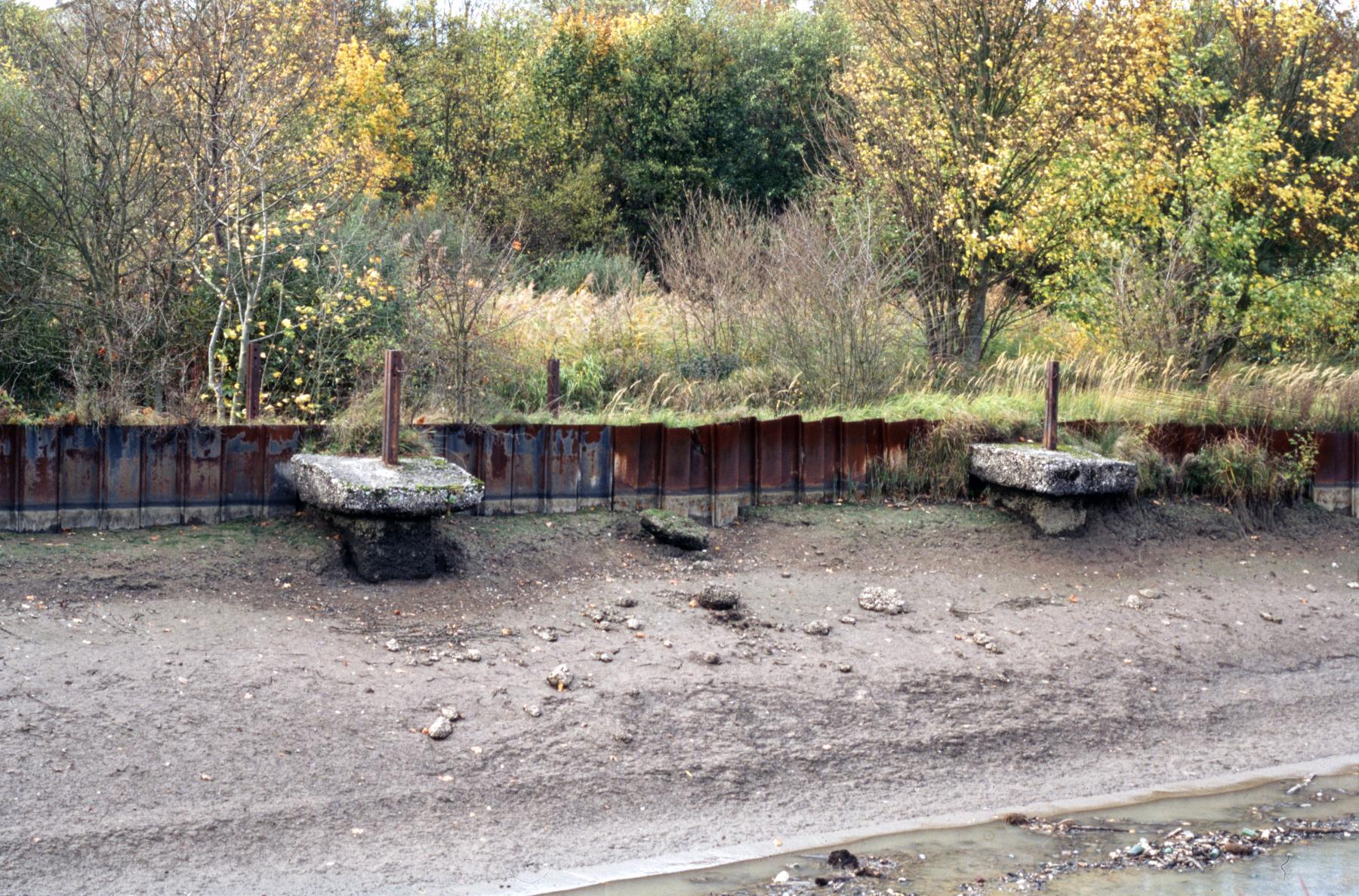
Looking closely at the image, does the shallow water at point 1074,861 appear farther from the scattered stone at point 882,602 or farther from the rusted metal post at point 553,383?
the rusted metal post at point 553,383

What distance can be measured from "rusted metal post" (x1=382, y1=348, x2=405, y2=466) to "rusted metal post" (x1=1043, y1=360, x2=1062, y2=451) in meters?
4.82

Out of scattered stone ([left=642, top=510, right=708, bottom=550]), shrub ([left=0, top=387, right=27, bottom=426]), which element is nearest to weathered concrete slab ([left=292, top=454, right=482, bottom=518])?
scattered stone ([left=642, top=510, right=708, bottom=550])

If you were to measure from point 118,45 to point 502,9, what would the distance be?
18722mm

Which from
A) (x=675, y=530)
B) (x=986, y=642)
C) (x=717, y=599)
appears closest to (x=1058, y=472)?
(x=986, y=642)

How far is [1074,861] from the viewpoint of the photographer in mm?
5957

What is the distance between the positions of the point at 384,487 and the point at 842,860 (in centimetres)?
333

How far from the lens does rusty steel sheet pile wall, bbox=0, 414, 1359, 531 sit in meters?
7.75

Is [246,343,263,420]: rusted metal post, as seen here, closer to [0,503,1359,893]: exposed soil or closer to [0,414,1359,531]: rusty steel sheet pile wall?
[0,414,1359,531]: rusty steel sheet pile wall

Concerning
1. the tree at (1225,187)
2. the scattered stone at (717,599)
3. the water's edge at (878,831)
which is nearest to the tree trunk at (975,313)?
the tree at (1225,187)

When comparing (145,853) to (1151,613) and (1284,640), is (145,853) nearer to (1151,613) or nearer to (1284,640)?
(1151,613)

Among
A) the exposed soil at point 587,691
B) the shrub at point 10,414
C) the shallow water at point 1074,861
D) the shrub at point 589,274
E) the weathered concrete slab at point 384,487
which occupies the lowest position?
the shallow water at point 1074,861

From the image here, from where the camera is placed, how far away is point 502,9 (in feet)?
91.3

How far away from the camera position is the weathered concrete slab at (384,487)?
7.52 meters

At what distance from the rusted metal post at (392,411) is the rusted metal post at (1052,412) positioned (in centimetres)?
482
